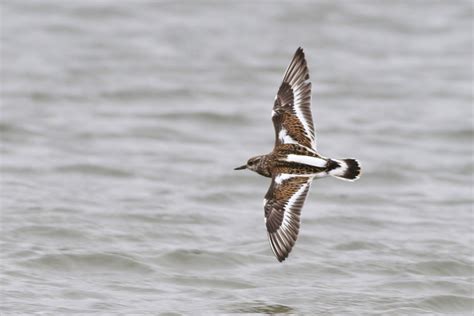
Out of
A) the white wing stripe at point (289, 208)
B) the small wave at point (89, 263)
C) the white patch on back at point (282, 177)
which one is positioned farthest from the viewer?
the small wave at point (89, 263)

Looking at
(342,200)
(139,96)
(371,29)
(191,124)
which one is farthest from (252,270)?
(371,29)

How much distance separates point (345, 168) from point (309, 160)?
278 mm

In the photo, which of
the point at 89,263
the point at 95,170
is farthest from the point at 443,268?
the point at 95,170

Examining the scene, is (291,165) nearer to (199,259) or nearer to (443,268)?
(199,259)

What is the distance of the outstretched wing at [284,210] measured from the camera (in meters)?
7.37

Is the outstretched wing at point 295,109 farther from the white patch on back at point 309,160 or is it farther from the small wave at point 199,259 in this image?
the small wave at point 199,259

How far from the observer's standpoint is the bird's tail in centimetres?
729

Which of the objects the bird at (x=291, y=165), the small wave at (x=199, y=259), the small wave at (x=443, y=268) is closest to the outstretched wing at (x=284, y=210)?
the bird at (x=291, y=165)

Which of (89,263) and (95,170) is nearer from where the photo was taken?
(89,263)

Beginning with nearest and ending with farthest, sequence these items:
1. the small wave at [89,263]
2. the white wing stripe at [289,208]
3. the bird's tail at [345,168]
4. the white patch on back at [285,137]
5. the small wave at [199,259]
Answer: the bird's tail at [345,168]
the white wing stripe at [289,208]
the white patch on back at [285,137]
the small wave at [89,263]
the small wave at [199,259]

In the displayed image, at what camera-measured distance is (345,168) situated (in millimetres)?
7301

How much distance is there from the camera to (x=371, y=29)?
15.3m

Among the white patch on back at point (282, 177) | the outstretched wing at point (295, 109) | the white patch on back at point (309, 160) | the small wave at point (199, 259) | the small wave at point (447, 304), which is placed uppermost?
the outstretched wing at point (295, 109)

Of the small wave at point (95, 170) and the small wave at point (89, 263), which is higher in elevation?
the small wave at point (95, 170)
